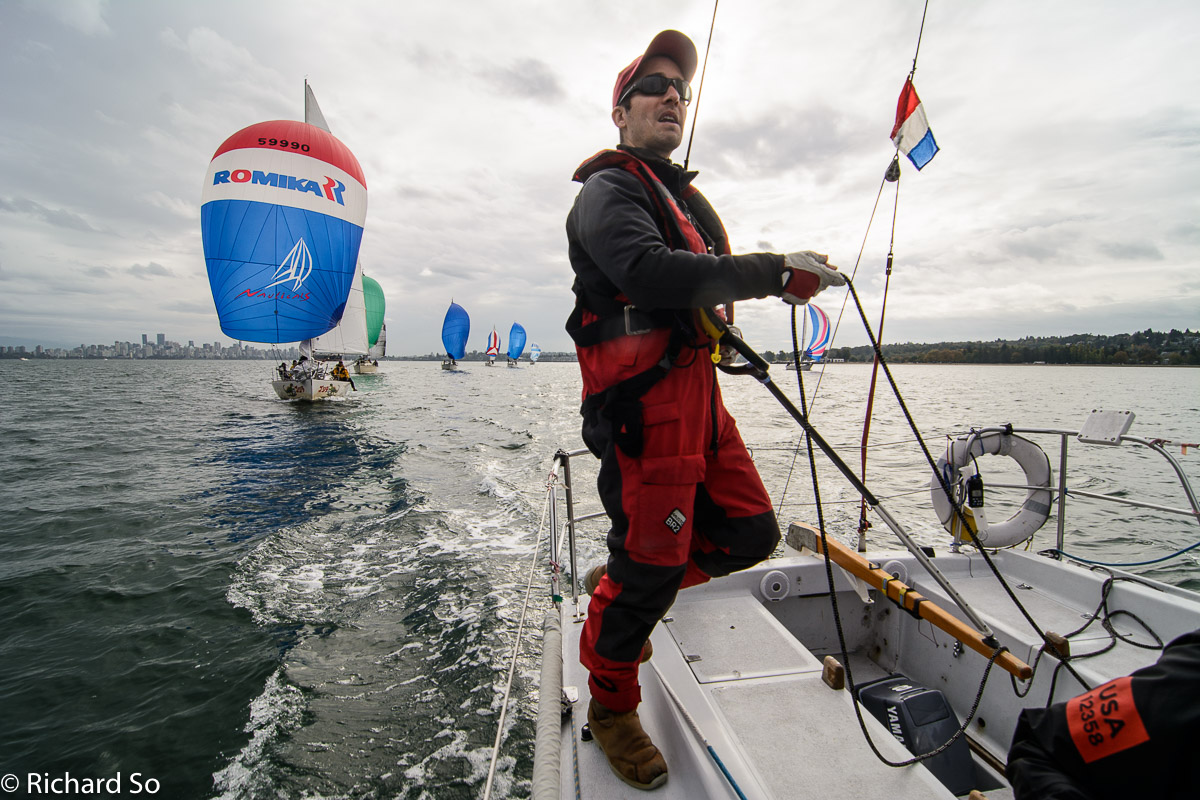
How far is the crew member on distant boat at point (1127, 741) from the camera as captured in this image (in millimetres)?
763

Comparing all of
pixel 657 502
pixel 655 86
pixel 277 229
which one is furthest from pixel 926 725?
pixel 277 229

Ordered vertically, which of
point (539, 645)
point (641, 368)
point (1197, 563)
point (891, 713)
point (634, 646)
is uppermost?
point (641, 368)

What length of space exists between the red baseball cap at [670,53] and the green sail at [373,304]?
135 feet

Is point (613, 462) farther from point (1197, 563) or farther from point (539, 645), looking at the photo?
point (1197, 563)

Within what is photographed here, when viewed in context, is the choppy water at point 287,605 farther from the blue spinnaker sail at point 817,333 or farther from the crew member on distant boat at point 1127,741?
the blue spinnaker sail at point 817,333

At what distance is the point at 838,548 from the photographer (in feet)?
8.89

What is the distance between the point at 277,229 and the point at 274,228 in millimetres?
81

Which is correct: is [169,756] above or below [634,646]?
below

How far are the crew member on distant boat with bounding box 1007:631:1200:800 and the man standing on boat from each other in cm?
71

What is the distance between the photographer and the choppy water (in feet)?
8.25

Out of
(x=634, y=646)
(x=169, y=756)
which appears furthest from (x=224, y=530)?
(x=634, y=646)

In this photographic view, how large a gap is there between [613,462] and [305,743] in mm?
2392

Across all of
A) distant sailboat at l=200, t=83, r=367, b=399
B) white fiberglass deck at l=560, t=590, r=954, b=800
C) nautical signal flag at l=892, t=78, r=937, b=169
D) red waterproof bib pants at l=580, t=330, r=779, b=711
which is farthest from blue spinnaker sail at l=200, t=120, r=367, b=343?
red waterproof bib pants at l=580, t=330, r=779, b=711

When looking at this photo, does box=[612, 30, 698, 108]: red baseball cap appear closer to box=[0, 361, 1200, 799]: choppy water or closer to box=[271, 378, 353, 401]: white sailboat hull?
box=[0, 361, 1200, 799]: choppy water
